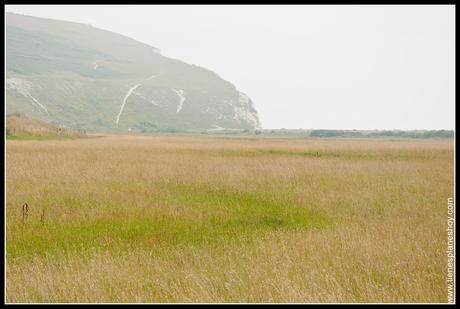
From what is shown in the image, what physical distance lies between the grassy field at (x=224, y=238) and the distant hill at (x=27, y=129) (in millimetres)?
33268

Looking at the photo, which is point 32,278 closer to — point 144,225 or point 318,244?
point 144,225

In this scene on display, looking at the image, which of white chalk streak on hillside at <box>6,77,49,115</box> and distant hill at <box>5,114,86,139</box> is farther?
white chalk streak on hillside at <box>6,77,49,115</box>

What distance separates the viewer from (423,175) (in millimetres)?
20750

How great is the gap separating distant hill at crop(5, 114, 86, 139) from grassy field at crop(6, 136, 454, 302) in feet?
109

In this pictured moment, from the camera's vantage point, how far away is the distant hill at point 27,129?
49.5m

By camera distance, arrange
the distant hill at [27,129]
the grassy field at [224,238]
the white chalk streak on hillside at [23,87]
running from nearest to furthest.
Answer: the grassy field at [224,238], the distant hill at [27,129], the white chalk streak on hillside at [23,87]

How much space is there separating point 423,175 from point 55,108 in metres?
142

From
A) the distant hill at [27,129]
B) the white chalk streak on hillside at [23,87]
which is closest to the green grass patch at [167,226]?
the distant hill at [27,129]

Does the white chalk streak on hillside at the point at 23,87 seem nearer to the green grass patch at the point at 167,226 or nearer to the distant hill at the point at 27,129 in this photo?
the distant hill at the point at 27,129

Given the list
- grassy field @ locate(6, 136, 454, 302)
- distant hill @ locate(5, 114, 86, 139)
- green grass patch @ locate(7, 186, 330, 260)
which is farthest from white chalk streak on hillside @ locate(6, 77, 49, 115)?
green grass patch @ locate(7, 186, 330, 260)

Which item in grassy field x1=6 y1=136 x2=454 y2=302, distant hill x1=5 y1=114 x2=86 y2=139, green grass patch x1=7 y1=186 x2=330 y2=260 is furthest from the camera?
distant hill x1=5 y1=114 x2=86 y2=139

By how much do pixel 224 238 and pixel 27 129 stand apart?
4877cm

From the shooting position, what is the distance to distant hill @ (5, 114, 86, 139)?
49481 mm

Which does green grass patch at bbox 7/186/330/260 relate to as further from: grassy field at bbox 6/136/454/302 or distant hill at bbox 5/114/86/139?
distant hill at bbox 5/114/86/139
